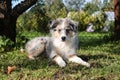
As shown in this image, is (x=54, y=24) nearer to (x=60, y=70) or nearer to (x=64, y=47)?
(x=64, y=47)

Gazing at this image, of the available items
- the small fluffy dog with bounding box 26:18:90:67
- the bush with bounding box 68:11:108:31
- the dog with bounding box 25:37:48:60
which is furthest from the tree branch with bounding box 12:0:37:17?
the bush with bounding box 68:11:108:31

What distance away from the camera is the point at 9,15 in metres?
12.9

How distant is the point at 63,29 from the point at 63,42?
1.25ft

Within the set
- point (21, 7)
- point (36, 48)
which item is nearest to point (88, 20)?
point (21, 7)

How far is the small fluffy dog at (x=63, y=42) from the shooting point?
8969mm

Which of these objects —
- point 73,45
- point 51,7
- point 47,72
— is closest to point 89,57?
point 73,45

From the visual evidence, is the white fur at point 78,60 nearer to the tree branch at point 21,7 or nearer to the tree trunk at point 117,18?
the tree branch at point 21,7

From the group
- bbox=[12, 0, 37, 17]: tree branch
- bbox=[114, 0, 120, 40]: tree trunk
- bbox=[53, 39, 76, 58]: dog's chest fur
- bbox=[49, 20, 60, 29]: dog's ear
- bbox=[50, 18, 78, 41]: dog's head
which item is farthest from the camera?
bbox=[114, 0, 120, 40]: tree trunk

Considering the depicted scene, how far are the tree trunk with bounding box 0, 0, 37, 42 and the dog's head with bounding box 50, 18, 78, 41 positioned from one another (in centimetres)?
386

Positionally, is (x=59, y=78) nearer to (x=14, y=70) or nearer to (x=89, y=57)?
(x=14, y=70)

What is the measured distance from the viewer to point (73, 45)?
9.27 m

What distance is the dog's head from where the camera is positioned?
892 cm

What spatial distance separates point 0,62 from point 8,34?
121 inches

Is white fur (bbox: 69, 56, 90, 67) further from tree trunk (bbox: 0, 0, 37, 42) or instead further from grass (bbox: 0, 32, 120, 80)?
tree trunk (bbox: 0, 0, 37, 42)
